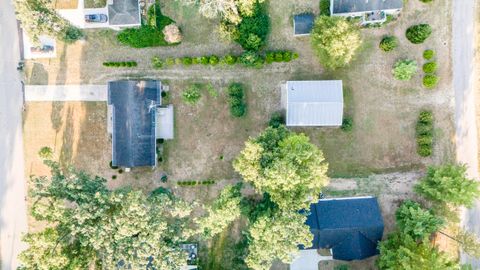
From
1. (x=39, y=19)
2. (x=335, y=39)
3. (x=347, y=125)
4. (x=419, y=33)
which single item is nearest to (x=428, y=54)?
(x=419, y=33)

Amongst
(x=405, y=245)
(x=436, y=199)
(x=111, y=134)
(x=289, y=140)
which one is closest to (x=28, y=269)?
(x=111, y=134)

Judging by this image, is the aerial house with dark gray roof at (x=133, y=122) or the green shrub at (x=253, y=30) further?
the aerial house with dark gray roof at (x=133, y=122)

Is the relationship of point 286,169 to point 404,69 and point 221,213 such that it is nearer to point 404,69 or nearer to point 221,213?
point 221,213

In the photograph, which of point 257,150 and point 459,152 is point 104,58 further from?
point 459,152

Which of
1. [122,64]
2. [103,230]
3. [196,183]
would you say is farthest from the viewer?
[196,183]

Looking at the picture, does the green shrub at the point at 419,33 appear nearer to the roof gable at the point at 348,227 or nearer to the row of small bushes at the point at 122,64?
the roof gable at the point at 348,227

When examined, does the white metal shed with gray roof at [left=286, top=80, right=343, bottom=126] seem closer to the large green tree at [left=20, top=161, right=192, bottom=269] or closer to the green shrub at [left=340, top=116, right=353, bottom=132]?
the green shrub at [left=340, top=116, right=353, bottom=132]

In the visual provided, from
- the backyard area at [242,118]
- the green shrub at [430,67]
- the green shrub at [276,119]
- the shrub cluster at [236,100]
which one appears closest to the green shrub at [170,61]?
the backyard area at [242,118]
